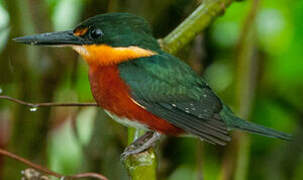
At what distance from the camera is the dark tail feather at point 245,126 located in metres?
2.45

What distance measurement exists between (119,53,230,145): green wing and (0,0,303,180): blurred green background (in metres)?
0.29

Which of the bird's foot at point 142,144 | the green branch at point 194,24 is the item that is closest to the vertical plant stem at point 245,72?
the green branch at point 194,24

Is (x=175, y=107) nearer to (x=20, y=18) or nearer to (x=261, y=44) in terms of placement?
(x=20, y=18)

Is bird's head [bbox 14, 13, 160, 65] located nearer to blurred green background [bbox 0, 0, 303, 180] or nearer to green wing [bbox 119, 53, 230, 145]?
green wing [bbox 119, 53, 230, 145]

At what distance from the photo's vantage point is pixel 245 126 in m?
2.56

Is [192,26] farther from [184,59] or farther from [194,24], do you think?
[184,59]

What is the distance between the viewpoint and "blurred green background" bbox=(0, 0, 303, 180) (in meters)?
2.75

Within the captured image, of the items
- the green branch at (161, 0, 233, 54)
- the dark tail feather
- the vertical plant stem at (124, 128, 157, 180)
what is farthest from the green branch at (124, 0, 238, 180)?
the dark tail feather

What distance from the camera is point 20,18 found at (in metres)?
2.70

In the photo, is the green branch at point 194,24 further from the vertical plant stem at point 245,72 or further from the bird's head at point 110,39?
the vertical plant stem at point 245,72

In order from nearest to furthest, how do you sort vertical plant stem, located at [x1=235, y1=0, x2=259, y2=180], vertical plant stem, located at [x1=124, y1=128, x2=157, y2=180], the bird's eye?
vertical plant stem, located at [x1=124, y1=128, x2=157, y2=180]
the bird's eye
vertical plant stem, located at [x1=235, y1=0, x2=259, y2=180]

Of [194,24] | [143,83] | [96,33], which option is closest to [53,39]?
[96,33]

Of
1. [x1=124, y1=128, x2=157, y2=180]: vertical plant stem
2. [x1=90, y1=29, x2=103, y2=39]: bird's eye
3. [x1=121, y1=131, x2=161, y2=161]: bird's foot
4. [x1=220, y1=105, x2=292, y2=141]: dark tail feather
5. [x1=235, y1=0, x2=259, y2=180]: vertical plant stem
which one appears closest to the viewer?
[x1=124, y1=128, x2=157, y2=180]: vertical plant stem

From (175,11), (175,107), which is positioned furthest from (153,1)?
(175,107)
